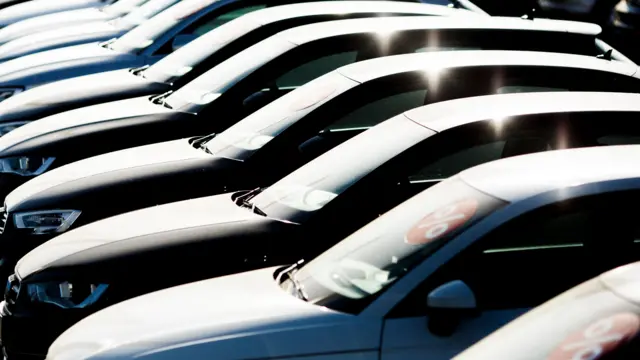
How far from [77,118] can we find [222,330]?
4951 mm

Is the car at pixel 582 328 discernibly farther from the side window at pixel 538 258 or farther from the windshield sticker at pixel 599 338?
the side window at pixel 538 258

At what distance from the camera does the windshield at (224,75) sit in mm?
8453

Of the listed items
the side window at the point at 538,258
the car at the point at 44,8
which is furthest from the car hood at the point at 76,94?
the car at the point at 44,8

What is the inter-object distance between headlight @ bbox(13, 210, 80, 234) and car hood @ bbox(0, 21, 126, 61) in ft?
20.8

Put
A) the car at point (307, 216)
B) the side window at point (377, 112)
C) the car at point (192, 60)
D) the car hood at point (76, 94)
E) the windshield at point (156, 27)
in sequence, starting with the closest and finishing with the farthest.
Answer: the car at point (307, 216), the side window at point (377, 112), the car at point (192, 60), the car hood at point (76, 94), the windshield at point (156, 27)

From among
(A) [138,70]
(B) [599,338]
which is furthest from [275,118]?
(B) [599,338]

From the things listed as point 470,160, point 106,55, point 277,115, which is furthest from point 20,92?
point 470,160

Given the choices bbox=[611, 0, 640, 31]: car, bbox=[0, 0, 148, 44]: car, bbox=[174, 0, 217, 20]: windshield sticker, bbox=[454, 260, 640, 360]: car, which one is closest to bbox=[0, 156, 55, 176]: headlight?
bbox=[174, 0, 217, 20]: windshield sticker

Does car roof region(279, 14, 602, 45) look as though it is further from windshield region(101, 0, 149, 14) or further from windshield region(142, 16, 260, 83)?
windshield region(101, 0, 149, 14)

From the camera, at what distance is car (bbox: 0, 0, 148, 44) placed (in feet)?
50.0

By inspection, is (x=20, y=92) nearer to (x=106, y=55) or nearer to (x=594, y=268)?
(x=106, y=55)

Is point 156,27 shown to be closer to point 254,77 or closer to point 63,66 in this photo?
point 63,66

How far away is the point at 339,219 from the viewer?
5805mm

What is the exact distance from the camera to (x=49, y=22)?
1535 cm
